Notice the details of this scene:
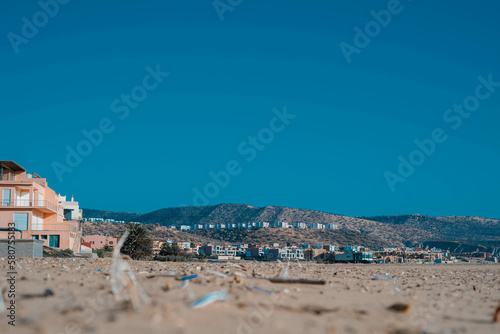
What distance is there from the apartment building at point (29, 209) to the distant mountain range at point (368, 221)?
425 ft

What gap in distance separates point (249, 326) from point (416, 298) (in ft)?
14.3

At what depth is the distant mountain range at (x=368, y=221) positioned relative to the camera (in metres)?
167

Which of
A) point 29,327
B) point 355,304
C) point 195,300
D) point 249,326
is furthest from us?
point 355,304

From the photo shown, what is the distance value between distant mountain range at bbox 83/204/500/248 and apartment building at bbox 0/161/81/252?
129666 mm

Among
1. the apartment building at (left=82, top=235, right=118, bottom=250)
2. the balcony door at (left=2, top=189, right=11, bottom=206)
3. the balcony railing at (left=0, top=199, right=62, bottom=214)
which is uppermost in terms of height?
the balcony door at (left=2, top=189, right=11, bottom=206)


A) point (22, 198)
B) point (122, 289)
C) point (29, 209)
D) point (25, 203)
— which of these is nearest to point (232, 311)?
point (122, 289)

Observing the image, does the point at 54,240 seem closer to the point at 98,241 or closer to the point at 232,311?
the point at 98,241

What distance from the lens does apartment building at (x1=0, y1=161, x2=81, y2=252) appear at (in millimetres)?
31703

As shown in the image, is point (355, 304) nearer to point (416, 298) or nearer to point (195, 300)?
point (416, 298)

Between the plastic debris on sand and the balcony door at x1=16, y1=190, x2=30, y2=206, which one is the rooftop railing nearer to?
the balcony door at x1=16, y1=190, x2=30, y2=206

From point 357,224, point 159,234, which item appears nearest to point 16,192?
point 159,234

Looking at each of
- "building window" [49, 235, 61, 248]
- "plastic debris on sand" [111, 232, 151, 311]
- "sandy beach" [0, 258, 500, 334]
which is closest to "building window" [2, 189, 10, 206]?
"building window" [49, 235, 61, 248]

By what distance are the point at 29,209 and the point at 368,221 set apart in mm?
158951

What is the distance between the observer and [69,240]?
3409cm
